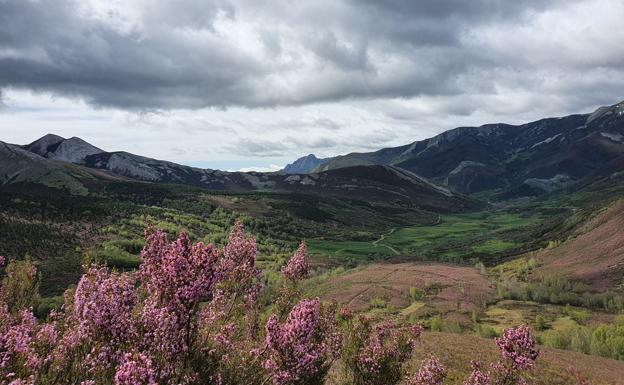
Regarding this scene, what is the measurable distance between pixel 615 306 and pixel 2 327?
87.6 meters

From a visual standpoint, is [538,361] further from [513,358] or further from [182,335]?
[182,335]

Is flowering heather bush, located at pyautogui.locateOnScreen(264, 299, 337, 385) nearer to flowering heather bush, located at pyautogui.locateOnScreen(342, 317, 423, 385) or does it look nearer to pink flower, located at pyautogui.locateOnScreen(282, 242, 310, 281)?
pink flower, located at pyautogui.locateOnScreen(282, 242, 310, 281)

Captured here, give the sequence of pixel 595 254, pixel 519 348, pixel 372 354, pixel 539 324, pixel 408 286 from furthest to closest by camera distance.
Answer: pixel 595 254, pixel 408 286, pixel 539 324, pixel 372 354, pixel 519 348

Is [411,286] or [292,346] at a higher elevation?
[292,346]

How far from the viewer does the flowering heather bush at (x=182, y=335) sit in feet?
36.0

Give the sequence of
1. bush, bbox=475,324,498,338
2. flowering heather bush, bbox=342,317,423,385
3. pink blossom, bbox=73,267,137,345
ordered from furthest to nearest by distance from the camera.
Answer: bush, bbox=475,324,498,338 → flowering heather bush, bbox=342,317,423,385 → pink blossom, bbox=73,267,137,345

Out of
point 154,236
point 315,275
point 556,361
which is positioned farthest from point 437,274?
point 154,236

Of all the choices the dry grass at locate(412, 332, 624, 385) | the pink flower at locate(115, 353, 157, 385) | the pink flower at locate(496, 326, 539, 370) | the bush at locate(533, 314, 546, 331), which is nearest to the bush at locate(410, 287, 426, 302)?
the bush at locate(533, 314, 546, 331)

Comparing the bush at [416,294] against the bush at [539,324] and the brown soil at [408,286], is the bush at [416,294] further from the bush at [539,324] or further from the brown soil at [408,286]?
the bush at [539,324]

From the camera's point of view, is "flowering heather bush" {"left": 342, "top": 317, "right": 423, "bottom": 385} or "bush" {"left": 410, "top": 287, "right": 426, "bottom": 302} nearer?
"flowering heather bush" {"left": 342, "top": 317, "right": 423, "bottom": 385}

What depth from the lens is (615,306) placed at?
76500 millimetres

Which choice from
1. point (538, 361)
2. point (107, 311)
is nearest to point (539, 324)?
point (538, 361)

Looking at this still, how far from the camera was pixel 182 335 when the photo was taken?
1161 centimetres

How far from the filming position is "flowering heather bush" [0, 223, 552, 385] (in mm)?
10961
